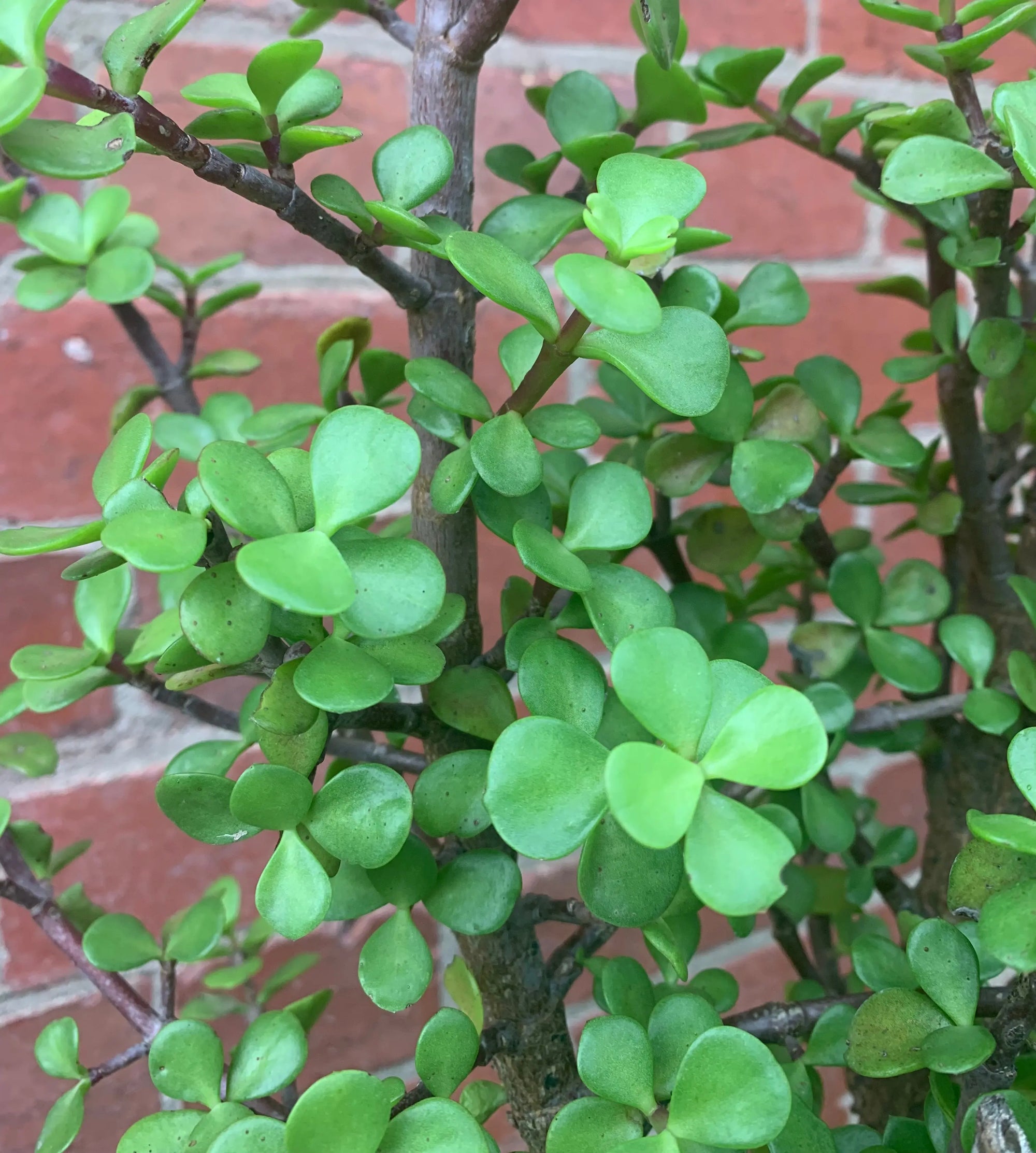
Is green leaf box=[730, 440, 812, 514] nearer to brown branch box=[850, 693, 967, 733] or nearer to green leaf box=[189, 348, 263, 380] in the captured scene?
brown branch box=[850, 693, 967, 733]

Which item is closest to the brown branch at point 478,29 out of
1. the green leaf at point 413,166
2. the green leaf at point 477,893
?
the green leaf at point 413,166

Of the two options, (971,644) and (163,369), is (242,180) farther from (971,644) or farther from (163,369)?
(971,644)

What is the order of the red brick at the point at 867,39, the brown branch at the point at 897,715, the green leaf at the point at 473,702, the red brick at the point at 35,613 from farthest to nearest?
the red brick at the point at 867,39 → the red brick at the point at 35,613 → the brown branch at the point at 897,715 → the green leaf at the point at 473,702

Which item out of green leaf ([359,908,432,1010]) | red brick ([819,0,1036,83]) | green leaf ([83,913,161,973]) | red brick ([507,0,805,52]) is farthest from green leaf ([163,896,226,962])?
red brick ([819,0,1036,83])

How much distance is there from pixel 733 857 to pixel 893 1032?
113mm

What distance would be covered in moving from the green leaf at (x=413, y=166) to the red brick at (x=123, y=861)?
440mm

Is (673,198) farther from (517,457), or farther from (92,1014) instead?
(92,1014)

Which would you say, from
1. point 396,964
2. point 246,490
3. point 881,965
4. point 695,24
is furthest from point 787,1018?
point 695,24

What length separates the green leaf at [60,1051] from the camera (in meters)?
0.31

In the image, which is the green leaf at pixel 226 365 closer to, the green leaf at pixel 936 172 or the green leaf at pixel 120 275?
the green leaf at pixel 120 275

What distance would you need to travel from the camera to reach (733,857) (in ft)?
0.55

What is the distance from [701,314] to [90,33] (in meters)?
0.46

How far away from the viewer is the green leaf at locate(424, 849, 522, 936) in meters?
0.25

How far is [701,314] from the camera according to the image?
0.73ft
